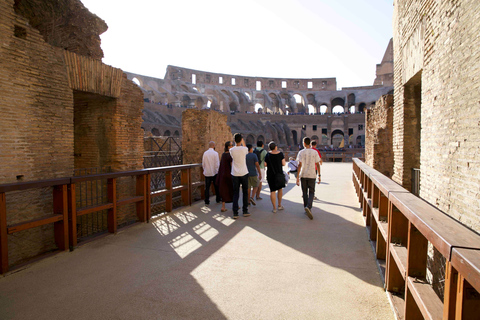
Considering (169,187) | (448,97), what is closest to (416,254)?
(448,97)

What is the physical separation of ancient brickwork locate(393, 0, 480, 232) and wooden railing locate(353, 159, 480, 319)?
0.79 m

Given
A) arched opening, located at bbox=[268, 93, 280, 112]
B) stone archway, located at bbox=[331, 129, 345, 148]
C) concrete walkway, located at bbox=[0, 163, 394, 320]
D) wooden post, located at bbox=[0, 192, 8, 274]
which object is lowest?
concrete walkway, located at bbox=[0, 163, 394, 320]

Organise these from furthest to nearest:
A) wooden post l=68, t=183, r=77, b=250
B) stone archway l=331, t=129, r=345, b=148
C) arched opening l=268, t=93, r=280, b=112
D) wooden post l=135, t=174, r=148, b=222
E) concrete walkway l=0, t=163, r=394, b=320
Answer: arched opening l=268, t=93, r=280, b=112
stone archway l=331, t=129, r=345, b=148
wooden post l=135, t=174, r=148, b=222
wooden post l=68, t=183, r=77, b=250
concrete walkway l=0, t=163, r=394, b=320

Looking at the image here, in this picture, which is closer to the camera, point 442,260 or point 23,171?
point 442,260

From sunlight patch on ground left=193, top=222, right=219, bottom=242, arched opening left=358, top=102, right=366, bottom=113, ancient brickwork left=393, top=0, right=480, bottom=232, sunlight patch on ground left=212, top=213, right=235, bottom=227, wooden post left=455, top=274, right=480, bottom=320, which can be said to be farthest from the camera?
arched opening left=358, top=102, right=366, bottom=113

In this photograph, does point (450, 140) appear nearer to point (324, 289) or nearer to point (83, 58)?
point (324, 289)

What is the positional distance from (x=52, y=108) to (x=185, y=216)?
3061 millimetres

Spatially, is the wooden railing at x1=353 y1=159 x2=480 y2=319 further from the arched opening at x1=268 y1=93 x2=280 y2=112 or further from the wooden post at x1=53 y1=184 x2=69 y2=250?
the arched opening at x1=268 y1=93 x2=280 y2=112

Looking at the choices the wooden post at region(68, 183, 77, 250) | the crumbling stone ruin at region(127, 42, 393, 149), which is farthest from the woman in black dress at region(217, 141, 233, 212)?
the crumbling stone ruin at region(127, 42, 393, 149)

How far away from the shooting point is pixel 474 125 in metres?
2.97

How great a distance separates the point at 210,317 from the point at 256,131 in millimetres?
38008

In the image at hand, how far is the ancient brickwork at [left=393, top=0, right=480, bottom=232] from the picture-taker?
9.79 ft

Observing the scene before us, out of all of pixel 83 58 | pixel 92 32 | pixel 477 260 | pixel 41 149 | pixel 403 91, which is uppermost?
pixel 92 32

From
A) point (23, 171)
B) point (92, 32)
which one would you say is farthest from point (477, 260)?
point (92, 32)
